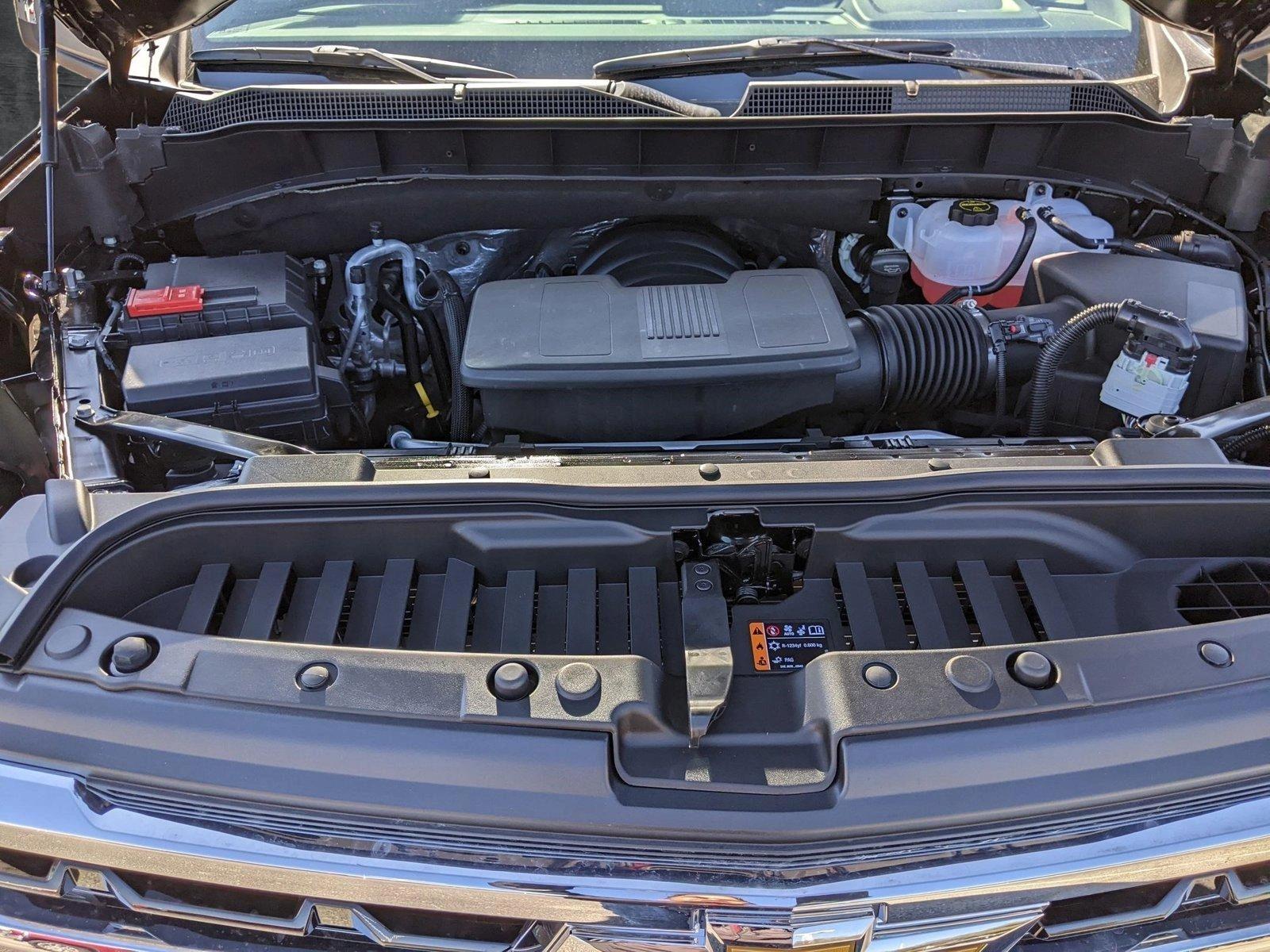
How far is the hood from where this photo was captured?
189 cm

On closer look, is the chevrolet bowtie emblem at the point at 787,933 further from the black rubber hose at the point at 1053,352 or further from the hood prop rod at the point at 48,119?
the hood prop rod at the point at 48,119

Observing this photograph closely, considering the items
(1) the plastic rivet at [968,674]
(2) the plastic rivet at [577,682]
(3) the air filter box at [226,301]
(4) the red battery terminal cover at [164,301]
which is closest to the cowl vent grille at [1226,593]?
(1) the plastic rivet at [968,674]

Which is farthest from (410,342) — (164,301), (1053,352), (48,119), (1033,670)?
(1033,670)

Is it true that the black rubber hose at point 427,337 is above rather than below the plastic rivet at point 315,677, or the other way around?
below

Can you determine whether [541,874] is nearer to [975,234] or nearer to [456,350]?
[456,350]

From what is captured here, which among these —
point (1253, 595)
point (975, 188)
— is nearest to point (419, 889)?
point (1253, 595)

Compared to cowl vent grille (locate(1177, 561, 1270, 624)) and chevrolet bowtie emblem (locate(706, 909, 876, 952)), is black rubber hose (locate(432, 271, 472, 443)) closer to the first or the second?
chevrolet bowtie emblem (locate(706, 909, 876, 952))

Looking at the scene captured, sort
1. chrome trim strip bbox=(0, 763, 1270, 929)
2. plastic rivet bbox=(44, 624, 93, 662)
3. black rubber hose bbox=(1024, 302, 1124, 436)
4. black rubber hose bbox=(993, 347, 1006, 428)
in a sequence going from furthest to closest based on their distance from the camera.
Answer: black rubber hose bbox=(993, 347, 1006, 428), black rubber hose bbox=(1024, 302, 1124, 436), plastic rivet bbox=(44, 624, 93, 662), chrome trim strip bbox=(0, 763, 1270, 929)

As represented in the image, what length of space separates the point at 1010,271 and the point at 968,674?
4.55 ft

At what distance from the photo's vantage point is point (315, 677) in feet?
3.48

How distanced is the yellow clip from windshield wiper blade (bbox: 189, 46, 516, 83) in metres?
0.68

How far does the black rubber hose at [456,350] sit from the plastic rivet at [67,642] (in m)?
0.90

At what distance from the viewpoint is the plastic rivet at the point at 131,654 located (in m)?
1.08

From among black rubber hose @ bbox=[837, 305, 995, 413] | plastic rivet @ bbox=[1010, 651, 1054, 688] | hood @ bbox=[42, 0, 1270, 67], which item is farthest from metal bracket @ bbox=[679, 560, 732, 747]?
hood @ bbox=[42, 0, 1270, 67]
